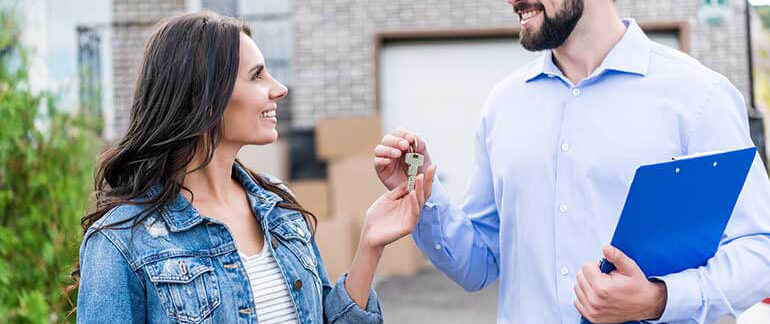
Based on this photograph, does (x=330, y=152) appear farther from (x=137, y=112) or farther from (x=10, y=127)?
(x=137, y=112)

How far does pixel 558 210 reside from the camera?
2189 millimetres

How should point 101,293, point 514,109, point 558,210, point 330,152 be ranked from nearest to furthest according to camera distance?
1. point 101,293
2. point 558,210
3. point 514,109
4. point 330,152

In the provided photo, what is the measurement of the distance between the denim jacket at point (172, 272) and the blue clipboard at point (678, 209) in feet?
2.59

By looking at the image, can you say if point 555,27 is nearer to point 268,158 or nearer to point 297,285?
point 297,285

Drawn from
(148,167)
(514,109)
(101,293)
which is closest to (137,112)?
(148,167)

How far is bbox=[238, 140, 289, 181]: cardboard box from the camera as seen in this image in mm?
8430

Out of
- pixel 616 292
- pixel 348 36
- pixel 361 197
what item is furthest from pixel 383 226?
pixel 348 36

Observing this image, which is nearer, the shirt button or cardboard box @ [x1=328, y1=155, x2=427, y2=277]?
the shirt button

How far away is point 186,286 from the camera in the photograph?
1.87 meters

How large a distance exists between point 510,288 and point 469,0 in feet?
22.8

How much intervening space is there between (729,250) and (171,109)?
4.33ft

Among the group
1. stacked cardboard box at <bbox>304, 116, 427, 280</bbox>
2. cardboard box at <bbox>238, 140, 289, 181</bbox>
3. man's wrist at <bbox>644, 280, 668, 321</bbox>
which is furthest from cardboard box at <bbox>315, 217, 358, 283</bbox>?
man's wrist at <bbox>644, 280, 668, 321</bbox>

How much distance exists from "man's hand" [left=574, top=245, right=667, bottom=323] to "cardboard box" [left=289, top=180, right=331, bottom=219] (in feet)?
21.9

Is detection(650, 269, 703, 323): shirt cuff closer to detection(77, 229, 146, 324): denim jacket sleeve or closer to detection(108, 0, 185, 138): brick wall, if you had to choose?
detection(77, 229, 146, 324): denim jacket sleeve
